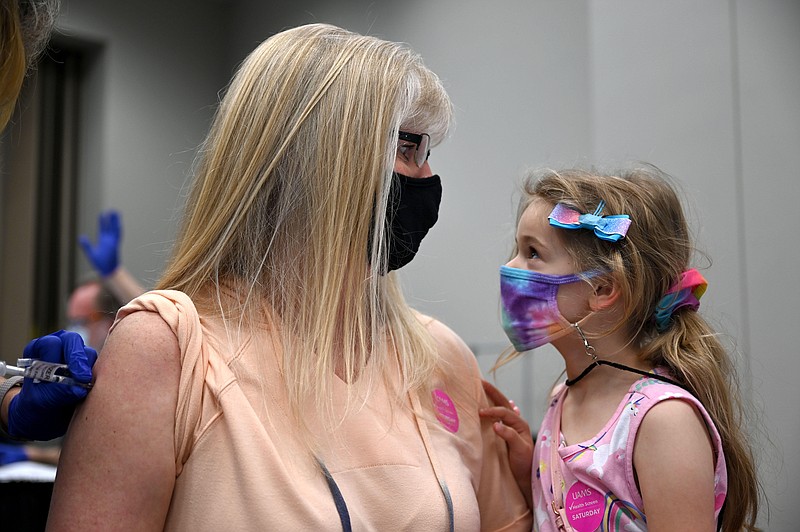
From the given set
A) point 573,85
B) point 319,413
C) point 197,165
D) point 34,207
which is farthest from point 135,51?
point 319,413

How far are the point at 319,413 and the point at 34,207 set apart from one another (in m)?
4.77

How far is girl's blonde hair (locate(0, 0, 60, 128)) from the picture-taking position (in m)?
1.10

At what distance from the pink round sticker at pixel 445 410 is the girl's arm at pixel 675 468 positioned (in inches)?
12.3

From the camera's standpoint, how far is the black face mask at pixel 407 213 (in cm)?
139

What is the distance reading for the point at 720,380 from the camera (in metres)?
1.47

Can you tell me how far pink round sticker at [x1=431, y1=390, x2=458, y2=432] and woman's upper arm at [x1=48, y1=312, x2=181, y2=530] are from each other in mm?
503

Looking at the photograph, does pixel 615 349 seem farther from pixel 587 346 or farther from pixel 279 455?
pixel 279 455

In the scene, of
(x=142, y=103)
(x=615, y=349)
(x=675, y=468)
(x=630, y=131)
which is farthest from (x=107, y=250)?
(x=675, y=468)

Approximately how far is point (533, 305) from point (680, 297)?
0.28 metres

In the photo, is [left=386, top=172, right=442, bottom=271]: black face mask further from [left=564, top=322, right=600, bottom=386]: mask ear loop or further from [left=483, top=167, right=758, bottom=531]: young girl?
[left=564, top=322, right=600, bottom=386]: mask ear loop

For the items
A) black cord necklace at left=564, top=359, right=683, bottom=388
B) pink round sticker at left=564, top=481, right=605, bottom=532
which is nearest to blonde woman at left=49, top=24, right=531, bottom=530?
pink round sticker at left=564, top=481, right=605, bottom=532

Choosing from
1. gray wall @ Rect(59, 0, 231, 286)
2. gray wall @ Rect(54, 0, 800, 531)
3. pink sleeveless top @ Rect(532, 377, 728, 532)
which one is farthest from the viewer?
gray wall @ Rect(59, 0, 231, 286)

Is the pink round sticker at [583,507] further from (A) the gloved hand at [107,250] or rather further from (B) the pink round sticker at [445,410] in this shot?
(A) the gloved hand at [107,250]

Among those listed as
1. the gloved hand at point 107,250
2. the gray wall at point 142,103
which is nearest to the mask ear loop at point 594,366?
the gloved hand at point 107,250
